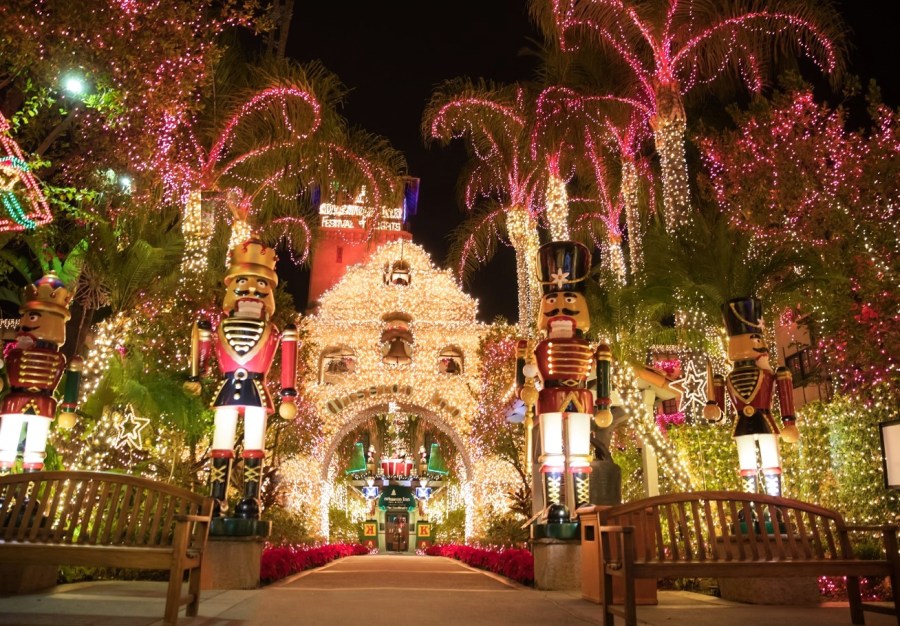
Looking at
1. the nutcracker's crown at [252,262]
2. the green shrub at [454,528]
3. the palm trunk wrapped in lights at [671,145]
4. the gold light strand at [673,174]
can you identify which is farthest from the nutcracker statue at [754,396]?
the green shrub at [454,528]

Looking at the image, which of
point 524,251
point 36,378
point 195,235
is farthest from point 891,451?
point 195,235

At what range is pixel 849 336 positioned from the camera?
32.9 feet

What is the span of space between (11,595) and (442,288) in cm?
1366

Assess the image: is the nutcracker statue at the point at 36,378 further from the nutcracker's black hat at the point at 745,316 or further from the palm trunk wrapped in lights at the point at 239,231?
the nutcracker's black hat at the point at 745,316

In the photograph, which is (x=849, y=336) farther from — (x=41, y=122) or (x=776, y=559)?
(x=41, y=122)

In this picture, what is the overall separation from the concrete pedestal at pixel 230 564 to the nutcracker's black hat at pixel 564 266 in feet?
13.8

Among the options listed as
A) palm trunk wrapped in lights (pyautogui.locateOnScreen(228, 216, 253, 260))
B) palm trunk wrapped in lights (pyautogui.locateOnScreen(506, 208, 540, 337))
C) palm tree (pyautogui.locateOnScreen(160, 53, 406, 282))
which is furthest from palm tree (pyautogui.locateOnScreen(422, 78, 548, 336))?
palm trunk wrapped in lights (pyautogui.locateOnScreen(228, 216, 253, 260))

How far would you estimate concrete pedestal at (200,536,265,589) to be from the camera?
304 inches

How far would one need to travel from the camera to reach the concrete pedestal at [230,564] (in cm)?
773

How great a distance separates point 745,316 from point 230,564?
20.3 ft

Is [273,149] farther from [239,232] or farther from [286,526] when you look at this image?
[286,526]

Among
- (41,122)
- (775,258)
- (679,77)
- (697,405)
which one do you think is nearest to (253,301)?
(41,122)

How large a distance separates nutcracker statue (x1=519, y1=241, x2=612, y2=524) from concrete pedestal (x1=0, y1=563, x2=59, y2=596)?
15.7 feet

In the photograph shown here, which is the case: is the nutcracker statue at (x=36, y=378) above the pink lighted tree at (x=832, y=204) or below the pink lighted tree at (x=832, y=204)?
below
